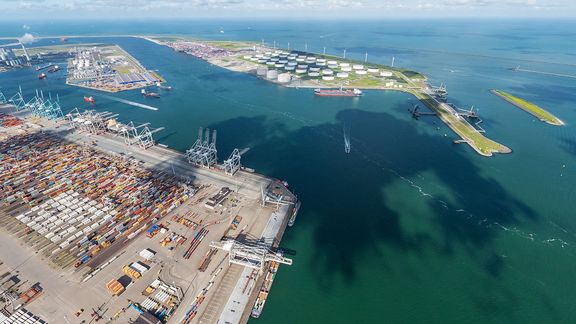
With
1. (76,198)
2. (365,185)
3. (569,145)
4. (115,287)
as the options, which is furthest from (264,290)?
(569,145)

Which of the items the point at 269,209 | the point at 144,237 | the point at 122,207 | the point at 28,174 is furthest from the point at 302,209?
the point at 28,174

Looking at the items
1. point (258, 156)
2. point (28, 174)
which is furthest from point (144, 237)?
point (28, 174)

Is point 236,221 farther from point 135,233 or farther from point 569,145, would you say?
point 569,145

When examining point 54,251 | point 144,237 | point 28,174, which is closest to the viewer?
point 54,251

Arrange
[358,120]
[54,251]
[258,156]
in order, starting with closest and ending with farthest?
[54,251] → [258,156] → [358,120]

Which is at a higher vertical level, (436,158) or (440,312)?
(436,158)

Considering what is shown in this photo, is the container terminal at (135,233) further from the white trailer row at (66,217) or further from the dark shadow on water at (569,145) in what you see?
the dark shadow on water at (569,145)

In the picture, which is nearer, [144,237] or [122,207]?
[144,237]

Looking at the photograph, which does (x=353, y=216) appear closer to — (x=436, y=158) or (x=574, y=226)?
(x=436, y=158)
